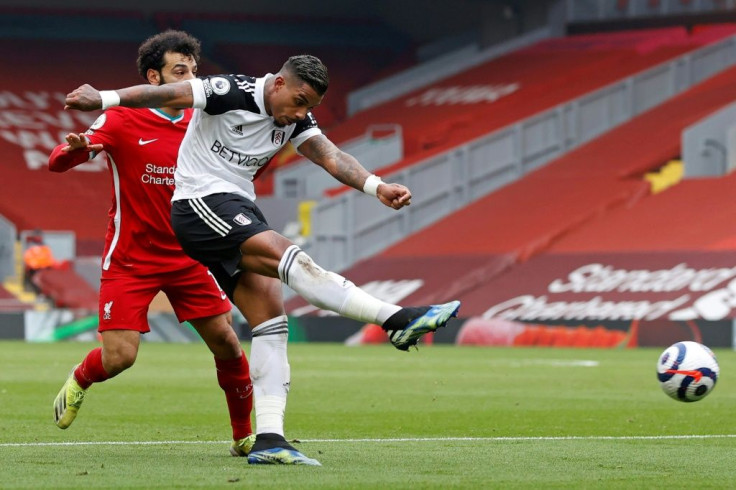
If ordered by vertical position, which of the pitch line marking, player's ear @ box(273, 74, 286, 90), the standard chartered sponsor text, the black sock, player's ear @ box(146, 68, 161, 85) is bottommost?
the pitch line marking

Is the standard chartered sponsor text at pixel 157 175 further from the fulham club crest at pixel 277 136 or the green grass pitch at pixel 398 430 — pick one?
the green grass pitch at pixel 398 430

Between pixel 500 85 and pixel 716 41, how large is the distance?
5608mm

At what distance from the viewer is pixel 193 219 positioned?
24.5 feet

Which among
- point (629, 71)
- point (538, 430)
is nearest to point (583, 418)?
point (538, 430)

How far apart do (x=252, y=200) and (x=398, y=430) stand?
9.46ft

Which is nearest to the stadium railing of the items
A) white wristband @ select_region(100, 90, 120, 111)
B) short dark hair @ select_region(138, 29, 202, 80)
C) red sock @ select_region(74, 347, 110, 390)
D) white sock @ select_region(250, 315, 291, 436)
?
short dark hair @ select_region(138, 29, 202, 80)

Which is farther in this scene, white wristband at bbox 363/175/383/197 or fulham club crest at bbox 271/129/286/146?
fulham club crest at bbox 271/129/286/146

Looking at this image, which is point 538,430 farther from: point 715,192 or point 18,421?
point 715,192

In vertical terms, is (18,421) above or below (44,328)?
above

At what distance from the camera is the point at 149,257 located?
8414 millimetres

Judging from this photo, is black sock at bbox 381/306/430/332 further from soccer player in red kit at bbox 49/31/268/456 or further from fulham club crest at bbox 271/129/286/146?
soccer player in red kit at bbox 49/31/268/456

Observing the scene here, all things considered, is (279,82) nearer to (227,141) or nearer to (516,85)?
(227,141)

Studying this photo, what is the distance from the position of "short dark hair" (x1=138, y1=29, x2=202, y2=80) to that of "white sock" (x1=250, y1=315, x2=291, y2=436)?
1741 millimetres

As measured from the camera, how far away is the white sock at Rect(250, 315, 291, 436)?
744 centimetres
